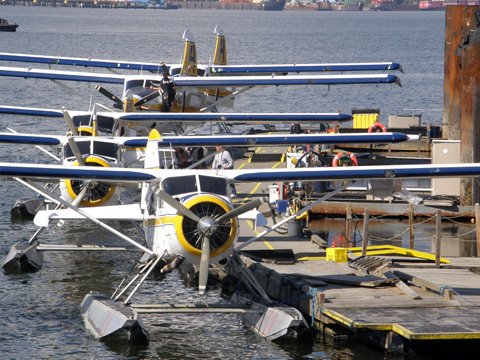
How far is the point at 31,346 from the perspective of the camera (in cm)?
1080

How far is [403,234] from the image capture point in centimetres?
1781

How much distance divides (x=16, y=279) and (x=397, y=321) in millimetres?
8001

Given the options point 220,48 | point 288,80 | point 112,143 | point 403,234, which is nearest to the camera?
point 112,143

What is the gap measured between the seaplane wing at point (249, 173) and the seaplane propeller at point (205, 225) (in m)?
0.85

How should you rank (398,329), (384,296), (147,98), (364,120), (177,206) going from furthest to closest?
(364,120), (147,98), (384,296), (177,206), (398,329)

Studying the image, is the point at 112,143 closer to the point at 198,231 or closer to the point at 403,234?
the point at 198,231

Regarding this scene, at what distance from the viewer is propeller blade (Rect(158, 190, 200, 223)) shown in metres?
9.80

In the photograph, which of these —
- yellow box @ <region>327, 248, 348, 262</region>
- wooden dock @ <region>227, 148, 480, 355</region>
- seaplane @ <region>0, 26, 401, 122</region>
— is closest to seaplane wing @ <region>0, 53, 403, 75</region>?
seaplane @ <region>0, 26, 401, 122</region>

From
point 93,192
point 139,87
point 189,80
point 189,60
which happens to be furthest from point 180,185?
point 189,60

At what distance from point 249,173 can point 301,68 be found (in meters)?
15.7

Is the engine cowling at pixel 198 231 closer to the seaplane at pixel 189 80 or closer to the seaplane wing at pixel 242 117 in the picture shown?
the seaplane wing at pixel 242 117

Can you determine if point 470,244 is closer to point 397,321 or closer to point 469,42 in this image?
point 469,42

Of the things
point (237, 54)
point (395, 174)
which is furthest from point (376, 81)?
point (237, 54)

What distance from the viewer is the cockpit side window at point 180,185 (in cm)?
→ 1040
